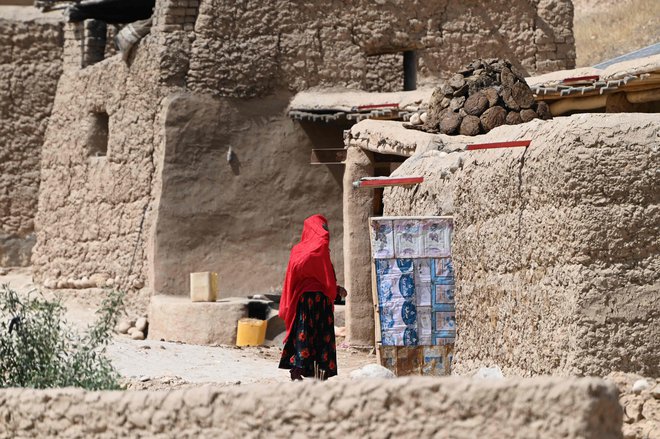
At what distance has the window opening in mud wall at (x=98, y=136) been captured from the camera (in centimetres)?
1519

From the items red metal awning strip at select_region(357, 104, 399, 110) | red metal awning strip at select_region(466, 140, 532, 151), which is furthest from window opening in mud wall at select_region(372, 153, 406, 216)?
red metal awning strip at select_region(466, 140, 532, 151)

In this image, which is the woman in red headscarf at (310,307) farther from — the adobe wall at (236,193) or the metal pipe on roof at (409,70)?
the metal pipe on roof at (409,70)

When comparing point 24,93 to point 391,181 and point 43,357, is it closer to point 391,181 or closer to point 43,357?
point 391,181

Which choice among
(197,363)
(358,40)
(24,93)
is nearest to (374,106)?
(358,40)

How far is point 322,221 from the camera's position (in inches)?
370

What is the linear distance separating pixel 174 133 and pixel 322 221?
460 cm

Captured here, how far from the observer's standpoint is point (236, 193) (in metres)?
13.9

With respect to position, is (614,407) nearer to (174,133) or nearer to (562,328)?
(562,328)

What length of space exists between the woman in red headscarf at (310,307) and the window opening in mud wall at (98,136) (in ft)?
21.0

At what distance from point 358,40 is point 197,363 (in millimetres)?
4925

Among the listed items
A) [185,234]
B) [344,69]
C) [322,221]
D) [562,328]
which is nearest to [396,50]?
[344,69]

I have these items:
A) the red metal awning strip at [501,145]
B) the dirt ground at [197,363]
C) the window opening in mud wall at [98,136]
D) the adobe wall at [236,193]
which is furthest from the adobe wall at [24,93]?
the red metal awning strip at [501,145]

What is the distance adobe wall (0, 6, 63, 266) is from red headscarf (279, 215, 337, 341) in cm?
990

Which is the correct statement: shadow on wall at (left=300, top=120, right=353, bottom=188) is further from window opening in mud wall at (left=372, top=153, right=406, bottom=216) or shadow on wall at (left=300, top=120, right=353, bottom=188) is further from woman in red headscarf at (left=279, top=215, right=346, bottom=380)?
woman in red headscarf at (left=279, top=215, right=346, bottom=380)
